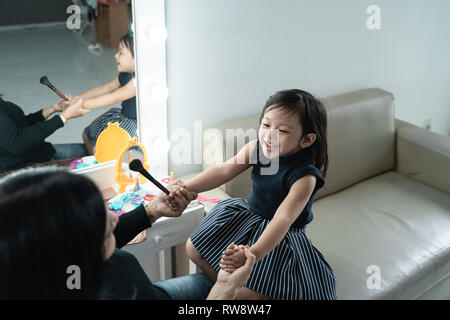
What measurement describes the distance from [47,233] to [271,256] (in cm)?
73

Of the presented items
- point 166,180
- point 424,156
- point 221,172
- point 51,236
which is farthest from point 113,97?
point 424,156

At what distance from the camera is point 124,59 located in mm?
1473

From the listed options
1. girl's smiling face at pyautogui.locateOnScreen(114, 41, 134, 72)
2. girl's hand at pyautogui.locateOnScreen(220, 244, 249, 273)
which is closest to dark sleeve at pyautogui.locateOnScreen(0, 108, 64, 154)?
girl's smiling face at pyautogui.locateOnScreen(114, 41, 134, 72)

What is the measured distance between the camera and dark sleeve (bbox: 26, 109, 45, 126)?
138 centimetres

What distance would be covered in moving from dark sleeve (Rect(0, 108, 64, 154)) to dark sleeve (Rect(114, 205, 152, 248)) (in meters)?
0.46

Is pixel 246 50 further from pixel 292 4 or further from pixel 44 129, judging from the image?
pixel 44 129

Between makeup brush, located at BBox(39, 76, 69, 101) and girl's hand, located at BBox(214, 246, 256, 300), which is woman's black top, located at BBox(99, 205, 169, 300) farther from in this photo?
makeup brush, located at BBox(39, 76, 69, 101)

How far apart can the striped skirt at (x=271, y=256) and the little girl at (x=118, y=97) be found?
19.7 inches

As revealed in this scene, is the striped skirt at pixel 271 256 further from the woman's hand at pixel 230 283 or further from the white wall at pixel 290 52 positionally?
the white wall at pixel 290 52

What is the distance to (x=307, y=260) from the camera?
4.22 feet

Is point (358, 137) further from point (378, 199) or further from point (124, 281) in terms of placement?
point (124, 281)
